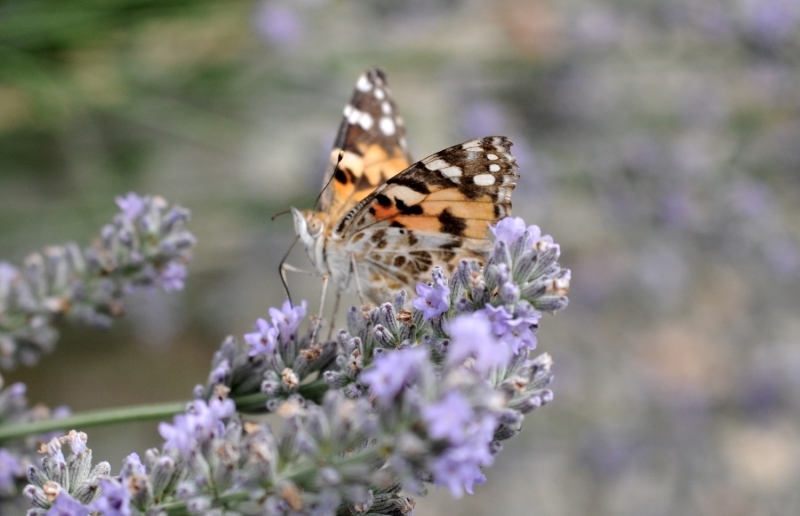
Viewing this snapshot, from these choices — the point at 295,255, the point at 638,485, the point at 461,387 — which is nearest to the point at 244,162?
the point at 295,255

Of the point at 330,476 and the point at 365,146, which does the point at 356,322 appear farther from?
the point at 365,146

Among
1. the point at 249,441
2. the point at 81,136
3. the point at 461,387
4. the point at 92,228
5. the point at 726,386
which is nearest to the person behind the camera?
the point at 461,387

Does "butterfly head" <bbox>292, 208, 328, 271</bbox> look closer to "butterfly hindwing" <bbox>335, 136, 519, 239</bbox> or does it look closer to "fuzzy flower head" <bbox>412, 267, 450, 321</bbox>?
"butterfly hindwing" <bbox>335, 136, 519, 239</bbox>

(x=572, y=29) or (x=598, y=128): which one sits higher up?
(x=572, y=29)

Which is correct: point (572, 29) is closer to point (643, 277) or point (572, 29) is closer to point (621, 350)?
point (643, 277)

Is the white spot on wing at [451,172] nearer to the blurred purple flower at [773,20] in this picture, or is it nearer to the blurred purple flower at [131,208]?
the blurred purple flower at [131,208]

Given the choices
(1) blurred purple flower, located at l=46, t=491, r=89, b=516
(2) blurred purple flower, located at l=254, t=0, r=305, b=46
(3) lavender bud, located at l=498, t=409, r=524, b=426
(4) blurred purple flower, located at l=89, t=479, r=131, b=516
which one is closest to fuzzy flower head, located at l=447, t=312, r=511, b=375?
(3) lavender bud, located at l=498, t=409, r=524, b=426

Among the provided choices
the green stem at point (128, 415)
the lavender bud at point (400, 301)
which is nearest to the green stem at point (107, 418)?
the green stem at point (128, 415)

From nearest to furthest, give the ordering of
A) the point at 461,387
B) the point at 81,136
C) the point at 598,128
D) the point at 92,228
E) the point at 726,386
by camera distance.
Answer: the point at 461,387
the point at 92,228
the point at 81,136
the point at 598,128
the point at 726,386
